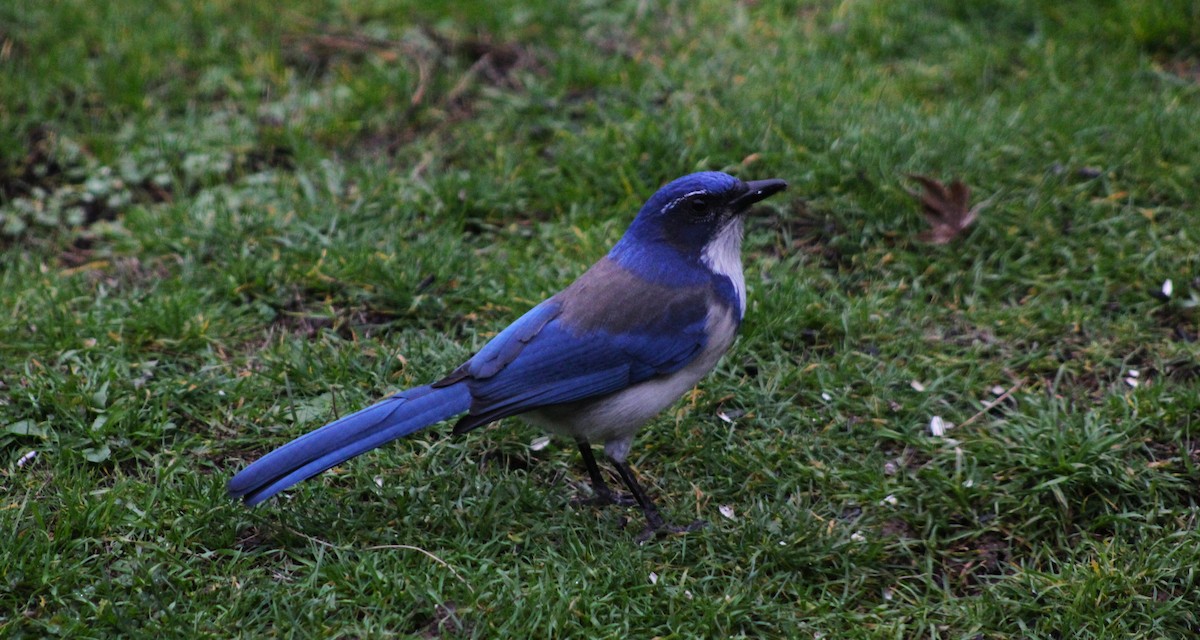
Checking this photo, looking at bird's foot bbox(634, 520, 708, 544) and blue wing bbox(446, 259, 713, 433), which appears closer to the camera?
blue wing bbox(446, 259, 713, 433)

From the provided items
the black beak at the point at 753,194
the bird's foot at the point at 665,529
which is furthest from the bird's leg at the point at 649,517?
the black beak at the point at 753,194

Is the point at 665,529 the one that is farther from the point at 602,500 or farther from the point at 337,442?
the point at 337,442

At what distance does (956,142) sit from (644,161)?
150 centimetres

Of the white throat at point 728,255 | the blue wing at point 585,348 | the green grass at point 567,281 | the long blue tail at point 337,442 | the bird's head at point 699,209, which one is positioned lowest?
the green grass at point 567,281

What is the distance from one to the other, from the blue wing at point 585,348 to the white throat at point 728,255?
147mm

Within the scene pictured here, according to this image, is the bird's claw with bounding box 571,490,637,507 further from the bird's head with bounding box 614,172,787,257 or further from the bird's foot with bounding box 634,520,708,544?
the bird's head with bounding box 614,172,787,257

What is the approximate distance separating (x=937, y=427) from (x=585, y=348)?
4.84ft

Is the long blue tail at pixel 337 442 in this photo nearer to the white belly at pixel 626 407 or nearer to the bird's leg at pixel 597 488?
the white belly at pixel 626 407

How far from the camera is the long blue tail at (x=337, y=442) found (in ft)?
12.5

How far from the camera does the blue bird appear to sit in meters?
3.90

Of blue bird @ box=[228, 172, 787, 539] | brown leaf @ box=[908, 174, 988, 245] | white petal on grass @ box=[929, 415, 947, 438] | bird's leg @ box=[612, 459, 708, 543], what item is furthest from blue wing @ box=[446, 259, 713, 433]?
brown leaf @ box=[908, 174, 988, 245]

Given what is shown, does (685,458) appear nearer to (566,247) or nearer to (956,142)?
(566,247)

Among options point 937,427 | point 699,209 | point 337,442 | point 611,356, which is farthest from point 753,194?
point 337,442

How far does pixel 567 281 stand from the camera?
17.6 feet
